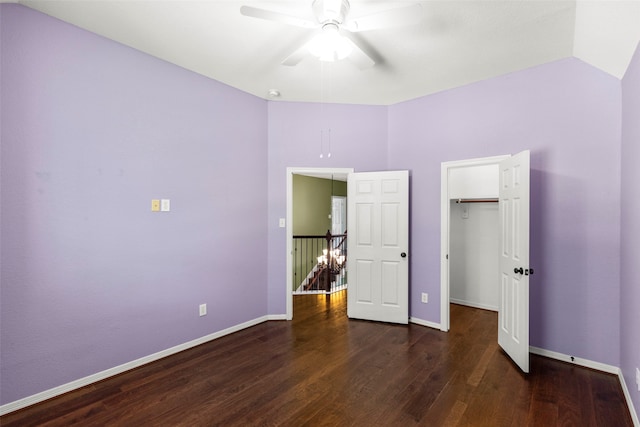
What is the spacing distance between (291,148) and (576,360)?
375cm

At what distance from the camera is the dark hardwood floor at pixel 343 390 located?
2.05 m

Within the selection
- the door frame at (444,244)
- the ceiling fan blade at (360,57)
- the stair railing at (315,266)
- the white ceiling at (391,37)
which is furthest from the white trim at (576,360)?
the stair railing at (315,266)

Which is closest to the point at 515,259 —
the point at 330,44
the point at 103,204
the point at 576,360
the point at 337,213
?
the point at 576,360

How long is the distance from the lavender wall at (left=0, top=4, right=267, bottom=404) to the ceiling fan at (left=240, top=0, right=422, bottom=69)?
1.52m

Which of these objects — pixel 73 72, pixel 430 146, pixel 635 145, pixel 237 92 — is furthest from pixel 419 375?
pixel 73 72

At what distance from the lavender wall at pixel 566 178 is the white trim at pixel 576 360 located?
42 millimetres

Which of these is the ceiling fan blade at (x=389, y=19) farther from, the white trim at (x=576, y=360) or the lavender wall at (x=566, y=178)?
the white trim at (x=576, y=360)

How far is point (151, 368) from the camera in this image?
2.72 m

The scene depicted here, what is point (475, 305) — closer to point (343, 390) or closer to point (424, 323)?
point (424, 323)

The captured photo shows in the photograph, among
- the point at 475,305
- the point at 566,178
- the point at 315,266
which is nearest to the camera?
the point at 566,178

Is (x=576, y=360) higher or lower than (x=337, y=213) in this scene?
lower

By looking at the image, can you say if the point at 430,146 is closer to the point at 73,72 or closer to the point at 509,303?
the point at 509,303

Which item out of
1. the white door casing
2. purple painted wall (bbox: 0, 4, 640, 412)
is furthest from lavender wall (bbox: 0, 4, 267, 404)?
the white door casing

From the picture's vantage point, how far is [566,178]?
283 cm
